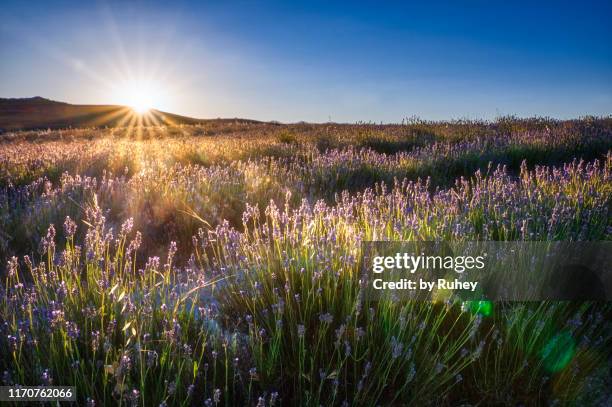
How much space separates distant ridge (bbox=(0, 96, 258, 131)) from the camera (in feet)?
136

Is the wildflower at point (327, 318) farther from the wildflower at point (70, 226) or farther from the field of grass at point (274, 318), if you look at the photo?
the wildflower at point (70, 226)

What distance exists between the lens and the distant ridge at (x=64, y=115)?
41500mm

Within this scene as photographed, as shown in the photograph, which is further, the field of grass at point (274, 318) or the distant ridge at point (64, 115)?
the distant ridge at point (64, 115)

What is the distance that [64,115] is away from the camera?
4906 centimetres

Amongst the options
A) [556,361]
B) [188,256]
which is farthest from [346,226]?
[188,256]

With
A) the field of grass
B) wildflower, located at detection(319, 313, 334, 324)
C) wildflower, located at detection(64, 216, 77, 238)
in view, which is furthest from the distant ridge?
wildflower, located at detection(319, 313, 334, 324)

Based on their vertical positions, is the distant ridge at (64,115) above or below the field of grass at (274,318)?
above

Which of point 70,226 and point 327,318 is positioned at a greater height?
point 70,226

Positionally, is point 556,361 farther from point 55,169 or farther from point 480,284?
point 55,169

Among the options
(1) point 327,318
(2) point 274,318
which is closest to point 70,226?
(2) point 274,318

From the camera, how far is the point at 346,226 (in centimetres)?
263

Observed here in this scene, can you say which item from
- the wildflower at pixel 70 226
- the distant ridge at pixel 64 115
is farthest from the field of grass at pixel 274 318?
the distant ridge at pixel 64 115

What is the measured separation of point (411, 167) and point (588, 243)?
13.2 ft

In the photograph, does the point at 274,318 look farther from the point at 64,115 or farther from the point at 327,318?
the point at 64,115
